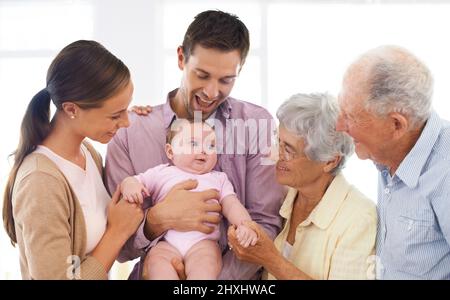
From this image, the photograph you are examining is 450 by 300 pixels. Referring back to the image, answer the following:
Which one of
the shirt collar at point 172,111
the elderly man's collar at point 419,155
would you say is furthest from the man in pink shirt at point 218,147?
the elderly man's collar at point 419,155

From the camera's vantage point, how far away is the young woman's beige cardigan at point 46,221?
6.46ft

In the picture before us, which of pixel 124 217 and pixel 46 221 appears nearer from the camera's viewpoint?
pixel 46 221

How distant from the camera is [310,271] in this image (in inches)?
82.0

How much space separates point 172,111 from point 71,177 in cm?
38

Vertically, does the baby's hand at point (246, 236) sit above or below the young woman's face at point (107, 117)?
below

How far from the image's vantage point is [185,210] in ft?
6.81

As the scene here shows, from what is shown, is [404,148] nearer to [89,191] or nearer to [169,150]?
[169,150]

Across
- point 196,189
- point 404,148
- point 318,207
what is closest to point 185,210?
point 196,189

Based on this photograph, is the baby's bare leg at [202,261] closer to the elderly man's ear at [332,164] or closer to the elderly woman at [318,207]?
the elderly woman at [318,207]

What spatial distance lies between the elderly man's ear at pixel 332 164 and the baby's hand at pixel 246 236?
1.02ft

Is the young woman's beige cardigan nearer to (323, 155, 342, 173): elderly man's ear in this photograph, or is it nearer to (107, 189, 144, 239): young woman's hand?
(107, 189, 144, 239): young woman's hand

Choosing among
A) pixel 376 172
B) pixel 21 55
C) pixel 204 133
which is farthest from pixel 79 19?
pixel 376 172

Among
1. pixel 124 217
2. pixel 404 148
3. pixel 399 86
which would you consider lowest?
pixel 124 217

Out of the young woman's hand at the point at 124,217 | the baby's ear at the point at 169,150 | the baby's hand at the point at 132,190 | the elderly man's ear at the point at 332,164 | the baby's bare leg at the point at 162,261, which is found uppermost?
the baby's ear at the point at 169,150
